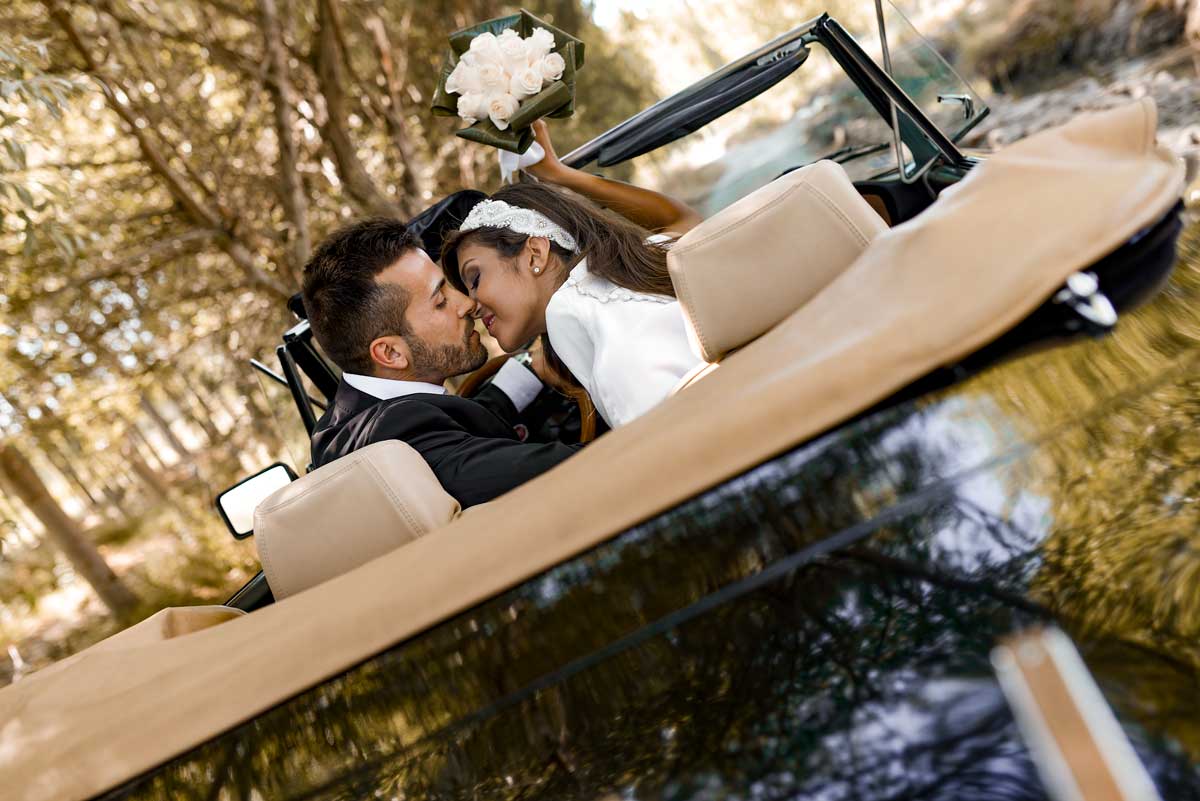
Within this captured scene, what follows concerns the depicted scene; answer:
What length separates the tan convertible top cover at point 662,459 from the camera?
47.1 inches

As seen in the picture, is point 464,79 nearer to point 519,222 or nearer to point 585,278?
point 519,222

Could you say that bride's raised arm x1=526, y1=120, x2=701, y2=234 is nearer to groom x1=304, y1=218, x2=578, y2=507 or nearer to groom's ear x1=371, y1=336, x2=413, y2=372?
groom x1=304, y1=218, x2=578, y2=507

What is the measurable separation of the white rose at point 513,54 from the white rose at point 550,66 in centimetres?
6

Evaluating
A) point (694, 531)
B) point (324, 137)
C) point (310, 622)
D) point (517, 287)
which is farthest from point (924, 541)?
point (324, 137)

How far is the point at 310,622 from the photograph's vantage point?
1.28 m

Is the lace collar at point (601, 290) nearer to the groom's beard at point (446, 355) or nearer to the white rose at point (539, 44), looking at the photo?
the groom's beard at point (446, 355)

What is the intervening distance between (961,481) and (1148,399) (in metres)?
0.30

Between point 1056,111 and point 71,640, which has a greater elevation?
point 1056,111

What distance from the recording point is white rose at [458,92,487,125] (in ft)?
9.88

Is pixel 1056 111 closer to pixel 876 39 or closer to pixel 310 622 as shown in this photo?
pixel 876 39

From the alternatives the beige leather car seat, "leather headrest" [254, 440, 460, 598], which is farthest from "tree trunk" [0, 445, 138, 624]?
the beige leather car seat

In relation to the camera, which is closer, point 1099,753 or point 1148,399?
point 1099,753

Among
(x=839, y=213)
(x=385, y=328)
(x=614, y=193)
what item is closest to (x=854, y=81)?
(x=614, y=193)

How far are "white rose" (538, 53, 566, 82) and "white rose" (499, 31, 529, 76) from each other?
0.06 meters
